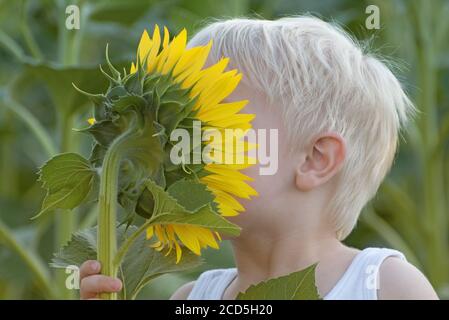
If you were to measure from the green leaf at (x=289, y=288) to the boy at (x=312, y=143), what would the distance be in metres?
0.25

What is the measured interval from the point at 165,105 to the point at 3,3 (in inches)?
34.4

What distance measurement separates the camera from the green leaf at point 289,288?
1.69 feet

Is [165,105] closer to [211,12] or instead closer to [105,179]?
[105,179]

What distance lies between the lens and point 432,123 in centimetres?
157

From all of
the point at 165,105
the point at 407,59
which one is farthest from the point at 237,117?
the point at 407,59

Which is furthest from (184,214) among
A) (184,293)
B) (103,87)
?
(103,87)

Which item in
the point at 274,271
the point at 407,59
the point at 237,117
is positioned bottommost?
the point at 274,271

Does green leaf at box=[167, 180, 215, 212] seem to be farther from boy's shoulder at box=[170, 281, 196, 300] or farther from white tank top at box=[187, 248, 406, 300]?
boy's shoulder at box=[170, 281, 196, 300]

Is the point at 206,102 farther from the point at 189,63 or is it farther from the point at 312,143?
the point at 312,143

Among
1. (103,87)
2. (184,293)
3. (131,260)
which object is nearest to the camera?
(131,260)

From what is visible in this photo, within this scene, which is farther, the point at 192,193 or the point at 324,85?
the point at 324,85

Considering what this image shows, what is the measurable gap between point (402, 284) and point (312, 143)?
0.14 m

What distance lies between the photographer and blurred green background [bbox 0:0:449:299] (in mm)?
1220

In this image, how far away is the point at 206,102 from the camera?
564 millimetres
